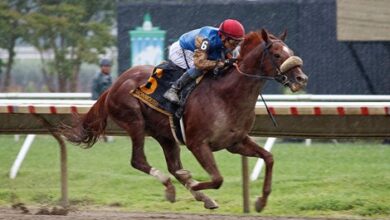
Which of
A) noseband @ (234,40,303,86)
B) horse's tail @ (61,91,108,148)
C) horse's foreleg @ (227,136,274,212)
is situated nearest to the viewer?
noseband @ (234,40,303,86)

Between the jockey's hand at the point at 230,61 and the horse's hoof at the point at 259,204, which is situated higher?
the jockey's hand at the point at 230,61

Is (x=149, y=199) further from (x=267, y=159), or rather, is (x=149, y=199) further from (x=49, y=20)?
(x=49, y=20)

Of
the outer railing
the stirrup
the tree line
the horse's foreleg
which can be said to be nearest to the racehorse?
the horse's foreleg

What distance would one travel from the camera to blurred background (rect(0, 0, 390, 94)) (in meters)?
14.5

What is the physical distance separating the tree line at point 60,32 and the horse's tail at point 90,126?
1221 centimetres

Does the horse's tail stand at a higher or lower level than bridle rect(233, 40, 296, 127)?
lower

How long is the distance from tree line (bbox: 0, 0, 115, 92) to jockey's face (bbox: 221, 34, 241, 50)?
13.2 metres

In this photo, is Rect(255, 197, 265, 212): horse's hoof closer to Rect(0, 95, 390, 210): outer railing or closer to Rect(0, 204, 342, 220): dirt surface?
Rect(0, 204, 342, 220): dirt surface

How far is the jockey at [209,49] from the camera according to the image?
25.9 ft

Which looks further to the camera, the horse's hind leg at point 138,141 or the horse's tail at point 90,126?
the horse's tail at point 90,126

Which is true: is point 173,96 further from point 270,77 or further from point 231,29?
point 270,77

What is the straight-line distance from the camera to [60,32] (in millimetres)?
21312

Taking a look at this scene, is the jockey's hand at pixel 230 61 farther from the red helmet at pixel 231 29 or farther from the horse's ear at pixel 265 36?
the horse's ear at pixel 265 36

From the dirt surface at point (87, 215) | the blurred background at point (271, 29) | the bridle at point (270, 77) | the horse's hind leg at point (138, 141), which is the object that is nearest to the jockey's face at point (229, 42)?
the bridle at point (270, 77)
